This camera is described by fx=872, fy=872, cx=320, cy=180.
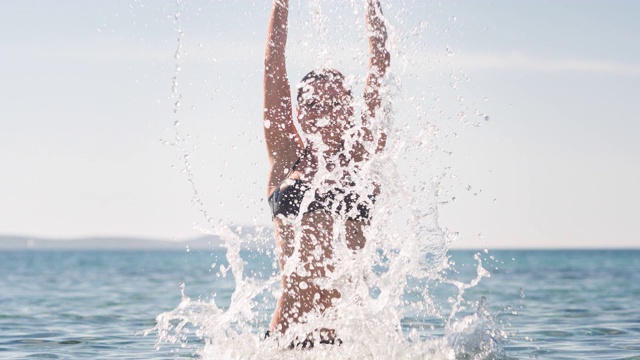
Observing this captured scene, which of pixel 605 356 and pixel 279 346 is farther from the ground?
pixel 279 346

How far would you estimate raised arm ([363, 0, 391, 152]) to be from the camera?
497cm

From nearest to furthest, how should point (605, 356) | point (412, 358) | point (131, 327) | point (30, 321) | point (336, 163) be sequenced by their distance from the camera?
point (336, 163), point (412, 358), point (605, 356), point (131, 327), point (30, 321)

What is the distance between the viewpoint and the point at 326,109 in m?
4.93

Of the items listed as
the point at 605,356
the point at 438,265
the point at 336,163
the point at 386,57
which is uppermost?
the point at 386,57

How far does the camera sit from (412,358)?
532 centimetres

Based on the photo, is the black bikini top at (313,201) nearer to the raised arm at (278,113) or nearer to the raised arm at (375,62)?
the raised arm at (278,113)

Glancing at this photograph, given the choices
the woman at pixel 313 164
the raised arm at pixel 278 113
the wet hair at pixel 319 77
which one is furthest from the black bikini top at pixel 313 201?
the wet hair at pixel 319 77

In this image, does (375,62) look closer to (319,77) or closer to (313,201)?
(319,77)

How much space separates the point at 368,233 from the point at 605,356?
3194 mm

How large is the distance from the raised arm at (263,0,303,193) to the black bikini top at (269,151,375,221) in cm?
12

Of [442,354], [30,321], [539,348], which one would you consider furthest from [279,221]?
[30,321]

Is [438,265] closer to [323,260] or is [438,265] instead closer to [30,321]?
[323,260]

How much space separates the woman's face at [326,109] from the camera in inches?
194

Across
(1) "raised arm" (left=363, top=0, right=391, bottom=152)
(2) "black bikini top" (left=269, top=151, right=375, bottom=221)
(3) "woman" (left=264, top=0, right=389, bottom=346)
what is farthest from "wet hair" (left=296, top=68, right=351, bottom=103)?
(2) "black bikini top" (left=269, top=151, right=375, bottom=221)
